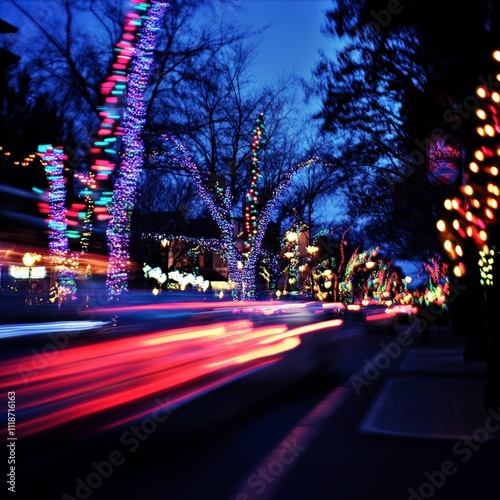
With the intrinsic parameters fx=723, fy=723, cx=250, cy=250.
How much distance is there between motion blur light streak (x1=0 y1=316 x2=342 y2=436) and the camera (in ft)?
21.1

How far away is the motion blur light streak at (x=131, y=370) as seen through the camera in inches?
253

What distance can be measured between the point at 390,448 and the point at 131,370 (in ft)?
9.27

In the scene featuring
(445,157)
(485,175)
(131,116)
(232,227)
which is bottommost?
(485,175)

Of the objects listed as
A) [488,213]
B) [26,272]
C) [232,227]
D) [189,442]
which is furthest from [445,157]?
[26,272]

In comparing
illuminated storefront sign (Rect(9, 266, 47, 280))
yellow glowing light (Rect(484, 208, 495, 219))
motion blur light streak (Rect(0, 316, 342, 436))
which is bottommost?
motion blur light streak (Rect(0, 316, 342, 436))

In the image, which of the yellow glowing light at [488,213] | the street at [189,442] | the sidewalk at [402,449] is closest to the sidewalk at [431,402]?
the sidewalk at [402,449]

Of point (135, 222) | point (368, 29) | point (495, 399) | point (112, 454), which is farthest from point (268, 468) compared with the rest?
point (135, 222)

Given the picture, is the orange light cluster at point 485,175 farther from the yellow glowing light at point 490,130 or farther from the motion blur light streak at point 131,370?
the motion blur light streak at point 131,370

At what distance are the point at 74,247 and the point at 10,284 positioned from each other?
1.88 m

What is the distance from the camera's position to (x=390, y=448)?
7395 mm

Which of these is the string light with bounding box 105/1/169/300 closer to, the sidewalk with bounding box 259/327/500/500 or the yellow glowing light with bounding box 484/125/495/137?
the sidewalk with bounding box 259/327/500/500

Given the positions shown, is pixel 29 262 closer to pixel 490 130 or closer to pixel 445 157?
pixel 490 130

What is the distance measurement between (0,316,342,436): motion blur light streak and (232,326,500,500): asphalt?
1470 mm

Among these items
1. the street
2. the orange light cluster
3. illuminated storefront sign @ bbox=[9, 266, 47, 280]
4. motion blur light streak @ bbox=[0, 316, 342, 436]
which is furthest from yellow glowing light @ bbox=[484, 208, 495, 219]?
illuminated storefront sign @ bbox=[9, 266, 47, 280]
